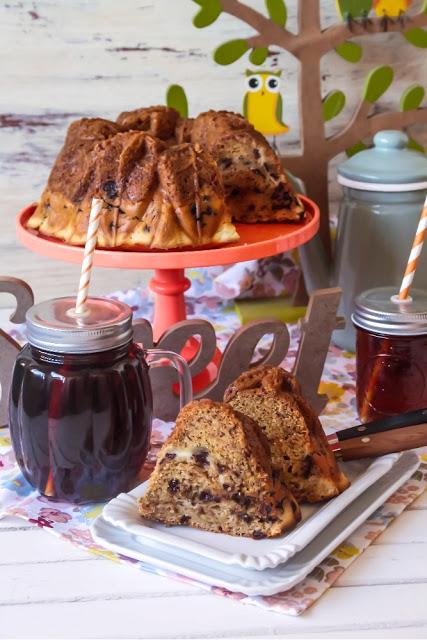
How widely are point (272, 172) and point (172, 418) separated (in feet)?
1.27

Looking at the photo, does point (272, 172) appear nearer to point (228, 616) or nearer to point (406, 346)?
point (406, 346)

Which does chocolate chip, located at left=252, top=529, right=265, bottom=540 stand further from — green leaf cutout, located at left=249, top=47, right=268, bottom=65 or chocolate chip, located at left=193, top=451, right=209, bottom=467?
green leaf cutout, located at left=249, top=47, right=268, bottom=65

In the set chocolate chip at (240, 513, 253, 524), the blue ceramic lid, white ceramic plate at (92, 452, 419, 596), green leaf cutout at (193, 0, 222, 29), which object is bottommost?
white ceramic plate at (92, 452, 419, 596)

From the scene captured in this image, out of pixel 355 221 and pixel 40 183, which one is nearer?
pixel 355 221

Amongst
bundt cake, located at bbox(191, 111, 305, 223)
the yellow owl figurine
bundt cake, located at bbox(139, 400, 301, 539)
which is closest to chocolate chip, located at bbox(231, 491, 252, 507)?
bundt cake, located at bbox(139, 400, 301, 539)

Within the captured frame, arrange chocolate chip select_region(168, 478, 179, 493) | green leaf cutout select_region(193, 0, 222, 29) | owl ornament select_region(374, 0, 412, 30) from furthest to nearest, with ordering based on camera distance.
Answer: owl ornament select_region(374, 0, 412, 30) → green leaf cutout select_region(193, 0, 222, 29) → chocolate chip select_region(168, 478, 179, 493)

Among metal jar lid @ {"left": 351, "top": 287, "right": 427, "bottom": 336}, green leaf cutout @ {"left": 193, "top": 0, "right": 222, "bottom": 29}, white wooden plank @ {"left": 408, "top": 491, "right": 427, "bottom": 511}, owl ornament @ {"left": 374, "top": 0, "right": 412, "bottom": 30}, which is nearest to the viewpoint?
white wooden plank @ {"left": 408, "top": 491, "right": 427, "bottom": 511}

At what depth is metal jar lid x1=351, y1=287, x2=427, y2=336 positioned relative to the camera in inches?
48.5

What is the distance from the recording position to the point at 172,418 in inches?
51.1

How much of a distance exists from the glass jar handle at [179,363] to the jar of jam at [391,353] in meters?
0.26

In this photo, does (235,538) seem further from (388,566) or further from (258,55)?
(258,55)

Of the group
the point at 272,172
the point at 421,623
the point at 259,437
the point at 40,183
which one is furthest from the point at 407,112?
the point at 421,623

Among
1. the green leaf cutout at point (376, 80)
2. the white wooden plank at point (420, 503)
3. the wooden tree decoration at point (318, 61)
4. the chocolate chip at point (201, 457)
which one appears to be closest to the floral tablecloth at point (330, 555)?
the white wooden plank at point (420, 503)

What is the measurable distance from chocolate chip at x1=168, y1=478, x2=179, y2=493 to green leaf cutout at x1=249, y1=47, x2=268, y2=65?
0.86m
